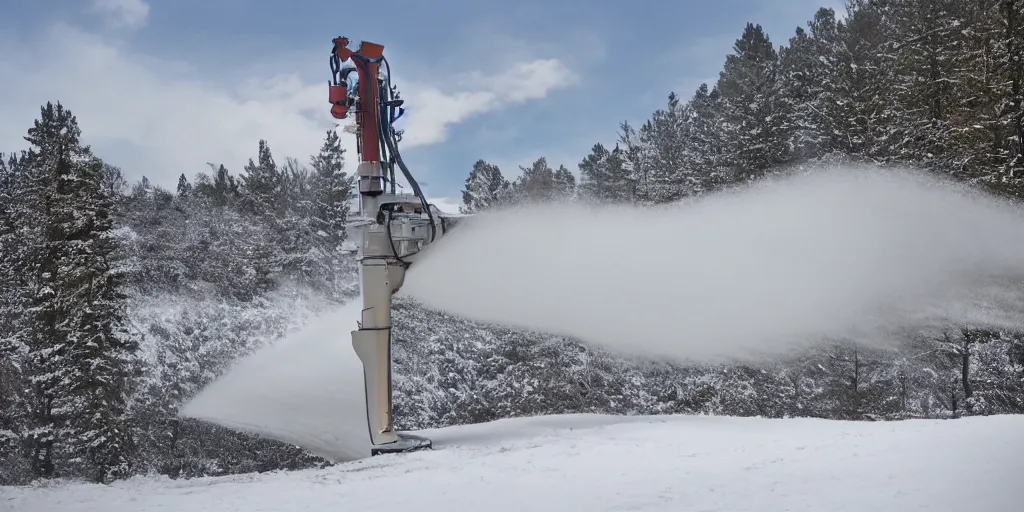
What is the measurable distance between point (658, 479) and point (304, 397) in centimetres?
814

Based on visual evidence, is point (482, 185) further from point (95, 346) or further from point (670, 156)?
point (95, 346)

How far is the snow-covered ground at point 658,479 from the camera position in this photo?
20.2 ft

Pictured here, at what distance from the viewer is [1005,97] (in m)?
15.5

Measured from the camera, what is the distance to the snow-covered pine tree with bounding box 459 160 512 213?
4252cm

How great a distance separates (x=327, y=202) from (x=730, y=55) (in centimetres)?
2320

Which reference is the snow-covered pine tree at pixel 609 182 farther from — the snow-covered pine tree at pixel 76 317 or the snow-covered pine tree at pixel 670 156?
the snow-covered pine tree at pixel 76 317

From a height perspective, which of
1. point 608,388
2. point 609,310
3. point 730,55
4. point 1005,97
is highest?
point 730,55

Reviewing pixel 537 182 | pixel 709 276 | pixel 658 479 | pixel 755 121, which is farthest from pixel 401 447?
pixel 537 182

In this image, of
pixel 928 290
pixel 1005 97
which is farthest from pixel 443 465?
pixel 1005 97

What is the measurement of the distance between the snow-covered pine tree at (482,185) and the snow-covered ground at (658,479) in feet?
109

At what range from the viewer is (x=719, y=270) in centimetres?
1427

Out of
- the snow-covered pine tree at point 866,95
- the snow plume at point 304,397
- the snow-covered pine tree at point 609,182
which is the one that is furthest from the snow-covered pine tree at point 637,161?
the snow plume at point 304,397

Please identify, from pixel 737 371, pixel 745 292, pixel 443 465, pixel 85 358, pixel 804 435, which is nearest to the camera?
pixel 443 465

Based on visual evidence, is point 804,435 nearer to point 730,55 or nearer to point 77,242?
point 77,242
